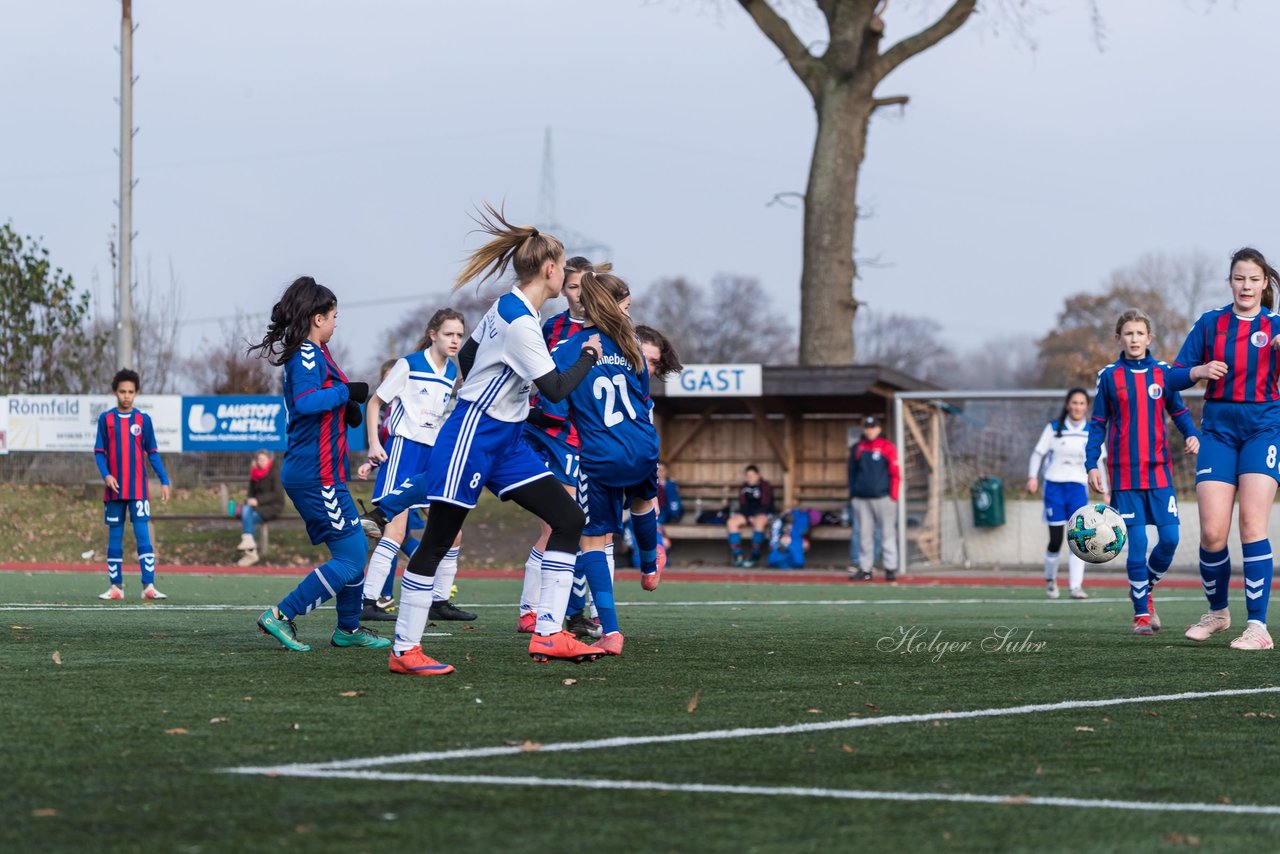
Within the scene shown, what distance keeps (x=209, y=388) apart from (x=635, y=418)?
3024 centimetres

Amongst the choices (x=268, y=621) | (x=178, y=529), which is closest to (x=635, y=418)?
(x=268, y=621)

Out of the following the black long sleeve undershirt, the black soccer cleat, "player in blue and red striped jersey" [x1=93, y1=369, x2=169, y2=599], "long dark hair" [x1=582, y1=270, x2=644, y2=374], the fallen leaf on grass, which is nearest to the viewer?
the fallen leaf on grass

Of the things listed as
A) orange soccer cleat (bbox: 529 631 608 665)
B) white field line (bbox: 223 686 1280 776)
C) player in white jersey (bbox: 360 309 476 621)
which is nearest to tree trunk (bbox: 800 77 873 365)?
player in white jersey (bbox: 360 309 476 621)

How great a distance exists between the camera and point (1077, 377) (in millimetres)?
63219

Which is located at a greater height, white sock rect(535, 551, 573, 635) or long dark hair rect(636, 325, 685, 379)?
long dark hair rect(636, 325, 685, 379)

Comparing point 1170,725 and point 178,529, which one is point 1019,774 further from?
point 178,529

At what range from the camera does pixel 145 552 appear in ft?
44.4

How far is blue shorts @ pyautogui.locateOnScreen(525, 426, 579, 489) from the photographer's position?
7883mm

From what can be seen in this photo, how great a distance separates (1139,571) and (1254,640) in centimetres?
138

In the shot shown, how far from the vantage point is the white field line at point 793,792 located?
3.86 metres

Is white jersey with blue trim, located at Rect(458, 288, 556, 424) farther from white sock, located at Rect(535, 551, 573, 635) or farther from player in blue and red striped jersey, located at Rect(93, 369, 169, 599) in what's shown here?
player in blue and red striped jersey, located at Rect(93, 369, 169, 599)

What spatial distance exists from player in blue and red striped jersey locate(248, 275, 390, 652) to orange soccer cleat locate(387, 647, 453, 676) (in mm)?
1111

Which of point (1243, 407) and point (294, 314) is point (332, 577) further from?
point (1243, 407)

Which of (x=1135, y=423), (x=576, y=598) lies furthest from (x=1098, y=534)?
(x=576, y=598)
